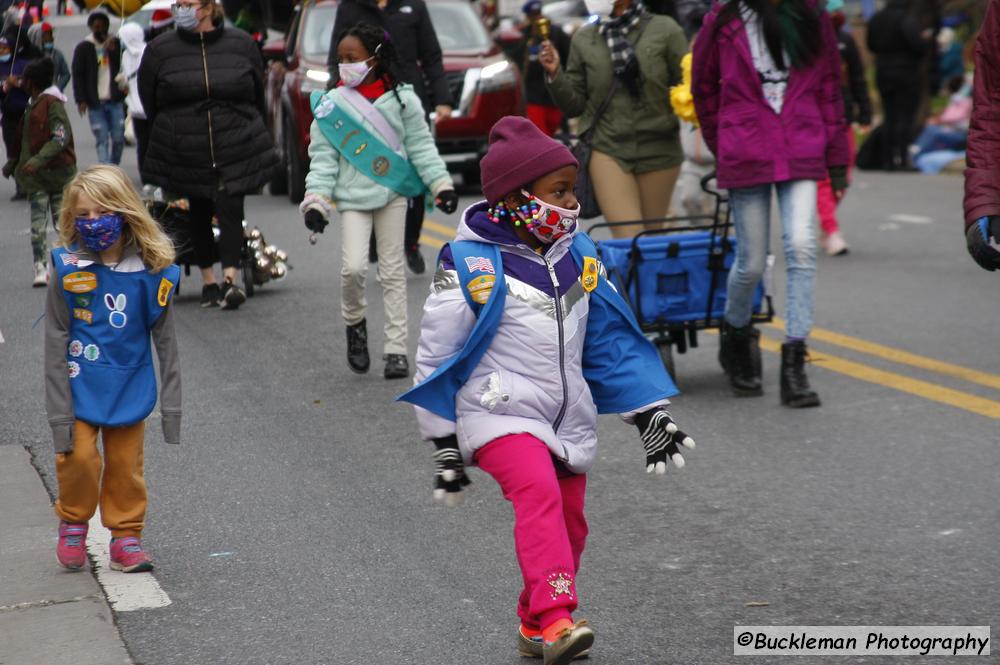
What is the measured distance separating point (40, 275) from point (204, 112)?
2.11 meters

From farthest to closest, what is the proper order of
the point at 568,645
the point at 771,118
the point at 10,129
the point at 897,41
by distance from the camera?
the point at 897,41
the point at 10,129
the point at 771,118
the point at 568,645

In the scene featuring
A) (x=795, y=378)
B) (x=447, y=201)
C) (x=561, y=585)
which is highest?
(x=447, y=201)

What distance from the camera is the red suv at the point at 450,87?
15.8 meters

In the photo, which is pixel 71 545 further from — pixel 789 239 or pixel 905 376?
pixel 905 376

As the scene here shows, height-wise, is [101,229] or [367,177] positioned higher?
[101,229]

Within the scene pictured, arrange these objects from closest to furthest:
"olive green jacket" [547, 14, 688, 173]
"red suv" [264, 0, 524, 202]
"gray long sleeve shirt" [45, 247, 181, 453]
Answer: "gray long sleeve shirt" [45, 247, 181, 453]
"olive green jacket" [547, 14, 688, 173]
"red suv" [264, 0, 524, 202]

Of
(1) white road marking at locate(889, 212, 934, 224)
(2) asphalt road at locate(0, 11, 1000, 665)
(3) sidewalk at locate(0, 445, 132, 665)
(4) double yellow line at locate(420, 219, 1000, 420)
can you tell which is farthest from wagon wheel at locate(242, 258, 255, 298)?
(1) white road marking at locate(889, 212, 934, 224)

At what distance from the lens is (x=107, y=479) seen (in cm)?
536

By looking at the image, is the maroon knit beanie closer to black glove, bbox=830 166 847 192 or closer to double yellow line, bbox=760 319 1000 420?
black glove, bbox=830 166 847 192

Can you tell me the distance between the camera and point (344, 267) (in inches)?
333

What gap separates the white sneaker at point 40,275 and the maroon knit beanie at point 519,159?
7.57 m

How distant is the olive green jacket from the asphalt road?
1.15m

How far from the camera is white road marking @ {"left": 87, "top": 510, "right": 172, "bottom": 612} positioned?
5.05 metres

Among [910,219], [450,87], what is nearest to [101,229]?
[910,219]
